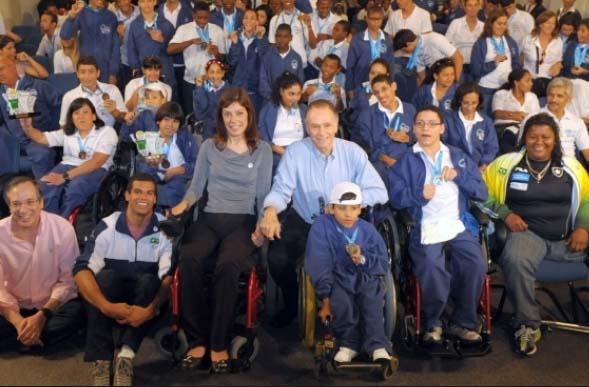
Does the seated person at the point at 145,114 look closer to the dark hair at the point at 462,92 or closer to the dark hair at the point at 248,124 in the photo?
the dark hair at the point at 248,124

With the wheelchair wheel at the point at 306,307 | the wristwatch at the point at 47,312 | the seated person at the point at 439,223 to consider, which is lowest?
the wristwatch at the point at 47,312

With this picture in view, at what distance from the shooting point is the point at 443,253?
123 inches

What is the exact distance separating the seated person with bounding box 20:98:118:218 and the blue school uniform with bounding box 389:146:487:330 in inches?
77.7

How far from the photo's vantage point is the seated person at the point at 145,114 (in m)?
4.27

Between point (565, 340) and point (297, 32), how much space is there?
12.3 feet

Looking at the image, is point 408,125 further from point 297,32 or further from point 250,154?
point 297,32

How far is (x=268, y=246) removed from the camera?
3.20 m

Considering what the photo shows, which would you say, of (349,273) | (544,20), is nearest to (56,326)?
(349,273)

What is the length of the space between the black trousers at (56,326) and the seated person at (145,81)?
2097mm

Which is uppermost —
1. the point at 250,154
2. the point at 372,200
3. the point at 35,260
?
the point at 250,154

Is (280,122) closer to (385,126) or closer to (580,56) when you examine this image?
(385,126)

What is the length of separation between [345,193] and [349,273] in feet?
1.26

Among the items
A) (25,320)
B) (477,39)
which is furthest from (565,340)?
(477,39)

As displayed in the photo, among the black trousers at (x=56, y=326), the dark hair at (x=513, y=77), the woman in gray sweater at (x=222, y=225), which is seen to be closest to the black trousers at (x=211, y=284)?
the woman in gray sweater at (x=222, y=225)
